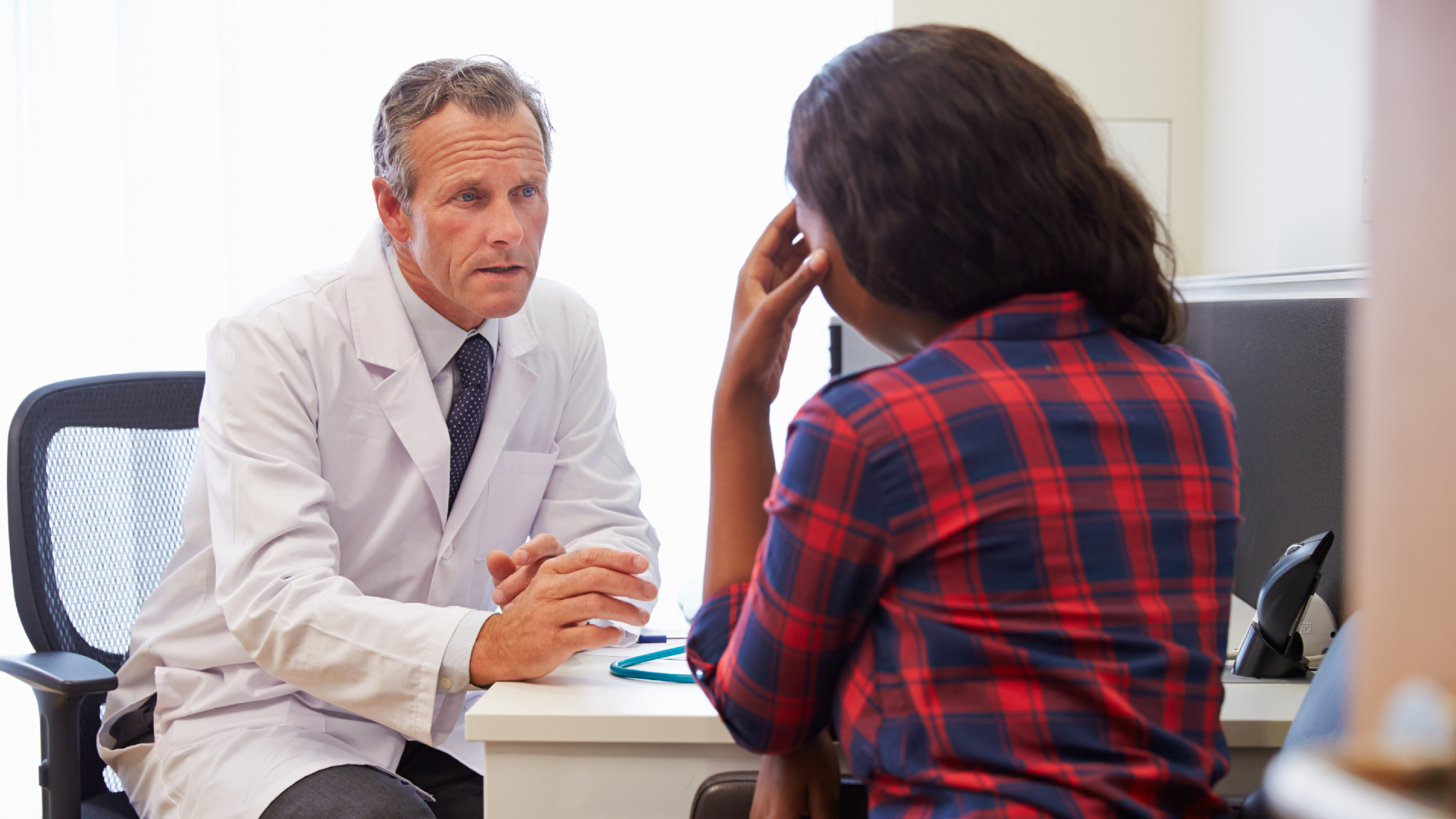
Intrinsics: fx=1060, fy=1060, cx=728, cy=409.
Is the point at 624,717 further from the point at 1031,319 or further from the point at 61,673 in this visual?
the point at 61,673

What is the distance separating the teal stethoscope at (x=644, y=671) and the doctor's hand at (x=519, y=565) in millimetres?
137

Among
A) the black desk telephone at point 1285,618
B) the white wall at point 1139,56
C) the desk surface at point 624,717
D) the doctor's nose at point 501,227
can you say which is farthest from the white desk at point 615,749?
the white wall at point 1139,56

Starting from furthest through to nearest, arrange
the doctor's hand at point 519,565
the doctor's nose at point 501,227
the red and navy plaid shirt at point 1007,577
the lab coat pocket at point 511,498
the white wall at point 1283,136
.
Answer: the white wall at point 1283,136 → the lab coat pocket at point 511,498 → the doctor's nose at point 501,227 → the doctor's hand at point 519,565 → the red and navy plaid shirt at point 1007,577

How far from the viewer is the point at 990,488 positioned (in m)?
0.65

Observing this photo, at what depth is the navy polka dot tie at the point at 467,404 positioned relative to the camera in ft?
4.55

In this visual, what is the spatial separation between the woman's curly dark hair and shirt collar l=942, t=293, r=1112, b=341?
0.01 m

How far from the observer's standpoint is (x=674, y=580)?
9.20 feet

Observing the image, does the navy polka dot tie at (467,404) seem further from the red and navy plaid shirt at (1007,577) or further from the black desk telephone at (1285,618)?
the black desk telephone at (1285,618)

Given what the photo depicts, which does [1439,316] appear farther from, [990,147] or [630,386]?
[630,386]

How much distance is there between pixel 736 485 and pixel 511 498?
0.65 metres

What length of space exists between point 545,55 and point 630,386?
0.85 metres

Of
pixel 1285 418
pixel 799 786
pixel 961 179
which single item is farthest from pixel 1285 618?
pixel 961 179

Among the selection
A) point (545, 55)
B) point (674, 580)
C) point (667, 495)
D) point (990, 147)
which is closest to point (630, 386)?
point (667, 495)

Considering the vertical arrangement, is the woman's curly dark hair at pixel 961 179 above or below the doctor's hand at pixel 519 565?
above
